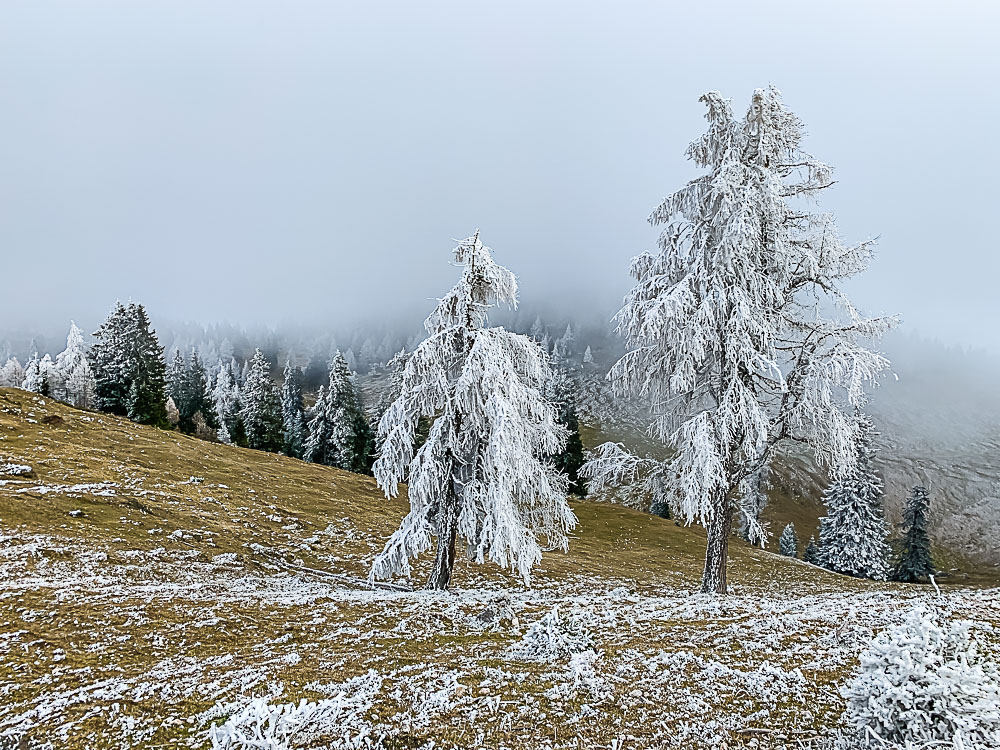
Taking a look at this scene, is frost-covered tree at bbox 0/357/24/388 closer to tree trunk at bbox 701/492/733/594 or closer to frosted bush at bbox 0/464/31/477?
frosted bush at bbox 0/464/31/477

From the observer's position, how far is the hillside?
23.0 feet

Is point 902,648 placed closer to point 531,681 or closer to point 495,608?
point 531,681

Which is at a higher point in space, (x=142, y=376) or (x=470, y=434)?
(x=142, y=376)

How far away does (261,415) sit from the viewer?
63375 millimetres

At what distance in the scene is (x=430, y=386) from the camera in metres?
16.8

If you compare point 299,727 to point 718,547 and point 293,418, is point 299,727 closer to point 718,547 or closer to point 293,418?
point 718,547

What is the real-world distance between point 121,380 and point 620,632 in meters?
63.1

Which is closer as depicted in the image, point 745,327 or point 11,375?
point 745,327

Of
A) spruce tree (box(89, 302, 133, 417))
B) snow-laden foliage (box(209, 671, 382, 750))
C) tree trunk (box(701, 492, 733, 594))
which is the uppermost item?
spruce tree (box(89, 302, 133, 417))

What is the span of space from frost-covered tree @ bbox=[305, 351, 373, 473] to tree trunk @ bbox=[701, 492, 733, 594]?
4890cm

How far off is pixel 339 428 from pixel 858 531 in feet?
182

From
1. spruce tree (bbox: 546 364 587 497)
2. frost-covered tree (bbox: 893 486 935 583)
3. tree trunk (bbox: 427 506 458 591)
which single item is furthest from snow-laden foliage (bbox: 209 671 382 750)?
frost-covered tree (bbox: 893 486 935 583)

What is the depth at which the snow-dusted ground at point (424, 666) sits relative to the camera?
6832mm

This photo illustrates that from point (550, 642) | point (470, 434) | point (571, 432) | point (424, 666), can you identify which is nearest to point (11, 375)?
point (571, 432)
